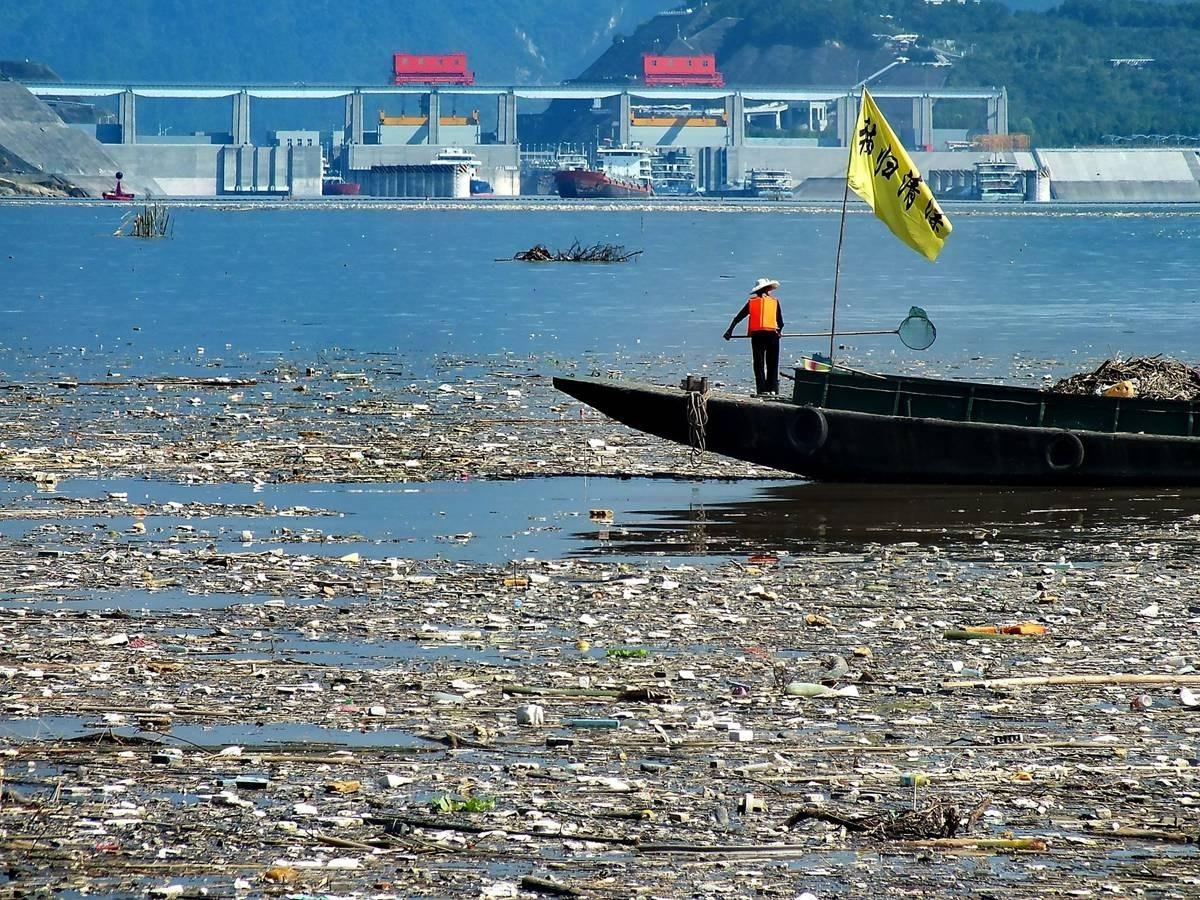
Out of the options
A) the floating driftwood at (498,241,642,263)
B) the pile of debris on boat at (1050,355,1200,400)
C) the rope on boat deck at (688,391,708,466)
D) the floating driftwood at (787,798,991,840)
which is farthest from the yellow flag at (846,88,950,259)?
the floating driftwood at (498,241,642,263)

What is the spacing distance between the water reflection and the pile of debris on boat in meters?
1.45

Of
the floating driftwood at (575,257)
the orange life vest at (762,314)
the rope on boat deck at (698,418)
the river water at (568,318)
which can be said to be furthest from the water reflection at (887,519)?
the floating driftwood at (575,257)

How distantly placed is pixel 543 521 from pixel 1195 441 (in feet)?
23.1

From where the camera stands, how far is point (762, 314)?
22406 millimetres

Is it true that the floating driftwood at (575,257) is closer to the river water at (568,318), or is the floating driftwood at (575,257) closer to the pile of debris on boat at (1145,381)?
the river water at (568,318)

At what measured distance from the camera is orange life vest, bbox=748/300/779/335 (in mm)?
22391

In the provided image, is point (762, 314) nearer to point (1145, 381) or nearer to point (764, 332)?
point (764, 332)

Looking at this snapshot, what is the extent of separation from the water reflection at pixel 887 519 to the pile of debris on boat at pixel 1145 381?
1.45 metres

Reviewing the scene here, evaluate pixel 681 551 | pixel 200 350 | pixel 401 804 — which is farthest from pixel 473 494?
pixel 200 350

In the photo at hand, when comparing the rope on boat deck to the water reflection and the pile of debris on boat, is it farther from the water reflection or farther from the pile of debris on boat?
the pile of debris on boat

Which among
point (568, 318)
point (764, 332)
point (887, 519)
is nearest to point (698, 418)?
point (764, 332)

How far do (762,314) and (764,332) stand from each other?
0.20 m

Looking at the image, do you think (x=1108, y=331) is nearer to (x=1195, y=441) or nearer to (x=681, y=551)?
(x=1195, y=441)

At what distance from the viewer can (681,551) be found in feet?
58.2
